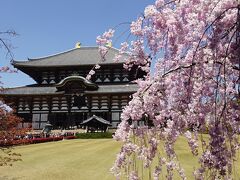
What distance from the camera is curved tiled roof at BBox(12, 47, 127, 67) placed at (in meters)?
50.3

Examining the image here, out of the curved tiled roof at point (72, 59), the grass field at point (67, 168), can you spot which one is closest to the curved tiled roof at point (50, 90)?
the curved tiled roof at point (72, 59)

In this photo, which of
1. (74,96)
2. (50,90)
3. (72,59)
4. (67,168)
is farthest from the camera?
(72,59)

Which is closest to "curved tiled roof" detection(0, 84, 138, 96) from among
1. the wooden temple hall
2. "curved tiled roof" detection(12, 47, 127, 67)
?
the wooden temple hall

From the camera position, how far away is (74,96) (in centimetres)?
4697

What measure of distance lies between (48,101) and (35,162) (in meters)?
31.1

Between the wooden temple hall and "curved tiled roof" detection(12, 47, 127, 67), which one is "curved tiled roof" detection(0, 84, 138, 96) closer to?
the wooden temple hall

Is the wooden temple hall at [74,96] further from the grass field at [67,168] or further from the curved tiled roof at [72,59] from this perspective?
the grass field at [67,168]

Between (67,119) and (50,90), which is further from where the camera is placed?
(50,90)

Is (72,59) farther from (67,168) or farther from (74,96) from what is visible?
(67,168)

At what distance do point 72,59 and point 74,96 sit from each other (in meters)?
8.82

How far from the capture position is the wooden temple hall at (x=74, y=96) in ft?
150

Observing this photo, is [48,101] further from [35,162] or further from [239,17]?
[239,17]

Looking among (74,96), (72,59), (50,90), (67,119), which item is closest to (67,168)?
(74,96)

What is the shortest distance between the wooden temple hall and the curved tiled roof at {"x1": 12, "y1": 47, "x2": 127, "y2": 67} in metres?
0.17
